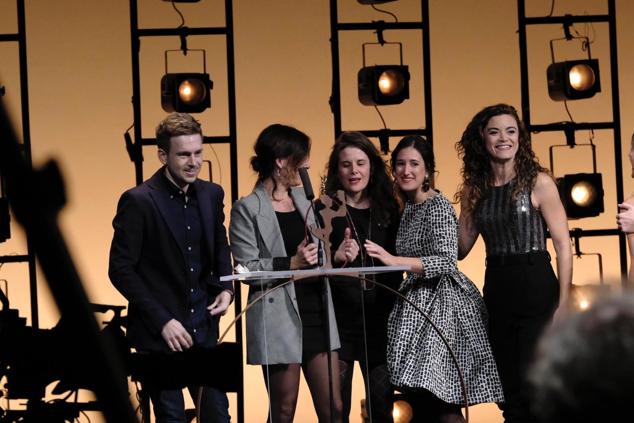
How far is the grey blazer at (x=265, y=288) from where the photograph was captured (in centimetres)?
366

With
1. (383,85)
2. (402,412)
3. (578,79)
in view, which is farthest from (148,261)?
(578,79)

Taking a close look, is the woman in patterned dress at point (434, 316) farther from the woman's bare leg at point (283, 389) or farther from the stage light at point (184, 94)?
the stage light at point (184, 94)

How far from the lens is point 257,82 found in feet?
→ 21.6

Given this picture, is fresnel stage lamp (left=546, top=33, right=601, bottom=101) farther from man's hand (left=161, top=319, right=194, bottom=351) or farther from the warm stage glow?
man's hand (left=161, top=319, right=194, bottom=351)

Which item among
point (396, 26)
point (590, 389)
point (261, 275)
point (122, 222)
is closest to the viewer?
point (590, 389)

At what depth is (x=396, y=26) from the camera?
18.4 feet

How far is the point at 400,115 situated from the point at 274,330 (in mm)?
3165

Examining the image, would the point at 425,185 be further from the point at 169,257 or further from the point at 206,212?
the point at 169,257

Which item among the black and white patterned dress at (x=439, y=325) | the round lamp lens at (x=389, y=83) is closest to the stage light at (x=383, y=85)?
the round lamp lens at (x=389, y=83)

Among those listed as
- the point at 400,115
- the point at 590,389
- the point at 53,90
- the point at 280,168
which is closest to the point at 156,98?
the point at 53,90

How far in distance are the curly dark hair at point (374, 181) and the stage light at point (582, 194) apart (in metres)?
1.92

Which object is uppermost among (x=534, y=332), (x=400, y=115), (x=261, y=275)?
(x=400, y=115)

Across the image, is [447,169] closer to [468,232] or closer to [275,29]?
[275,29]

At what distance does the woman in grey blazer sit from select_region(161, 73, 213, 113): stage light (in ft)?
5.55
